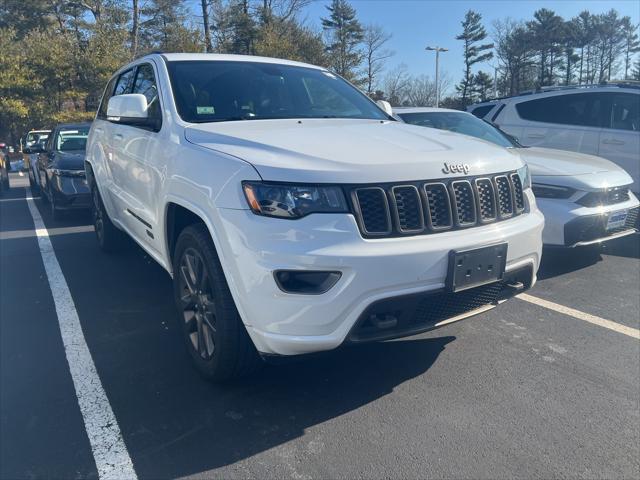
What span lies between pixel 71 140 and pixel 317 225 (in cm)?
805

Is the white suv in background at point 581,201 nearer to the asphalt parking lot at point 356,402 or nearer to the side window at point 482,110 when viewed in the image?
the asphalt parking lot at point 356,402

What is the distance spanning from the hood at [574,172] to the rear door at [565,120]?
1958 millimetres

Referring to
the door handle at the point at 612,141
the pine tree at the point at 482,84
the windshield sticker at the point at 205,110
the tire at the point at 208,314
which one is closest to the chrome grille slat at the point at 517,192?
the tire at the point at 208,314

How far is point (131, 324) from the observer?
4.10 metres

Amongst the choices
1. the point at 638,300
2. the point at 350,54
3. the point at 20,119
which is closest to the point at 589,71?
the point at 350,54

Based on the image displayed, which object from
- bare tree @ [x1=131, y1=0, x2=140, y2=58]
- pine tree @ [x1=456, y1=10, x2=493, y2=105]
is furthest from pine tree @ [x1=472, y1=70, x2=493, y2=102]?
bare tree @ [x1=131, y1=0, x2=140, y2=58]

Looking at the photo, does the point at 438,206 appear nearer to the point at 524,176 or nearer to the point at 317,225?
the point at 317,225

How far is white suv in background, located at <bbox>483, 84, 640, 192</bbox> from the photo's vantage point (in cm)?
734

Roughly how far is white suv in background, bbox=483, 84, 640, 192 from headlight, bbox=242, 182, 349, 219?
5.93m

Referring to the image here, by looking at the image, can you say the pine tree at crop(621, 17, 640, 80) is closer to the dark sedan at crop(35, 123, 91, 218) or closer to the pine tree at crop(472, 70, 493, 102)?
the pine tree at crop(472, 70, 493, 102)

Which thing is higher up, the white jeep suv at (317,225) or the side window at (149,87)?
the side window at (149,87)

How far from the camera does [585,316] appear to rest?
4.26 m

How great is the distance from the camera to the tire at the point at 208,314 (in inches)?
110

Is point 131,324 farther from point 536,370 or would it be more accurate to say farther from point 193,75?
point 536,370
